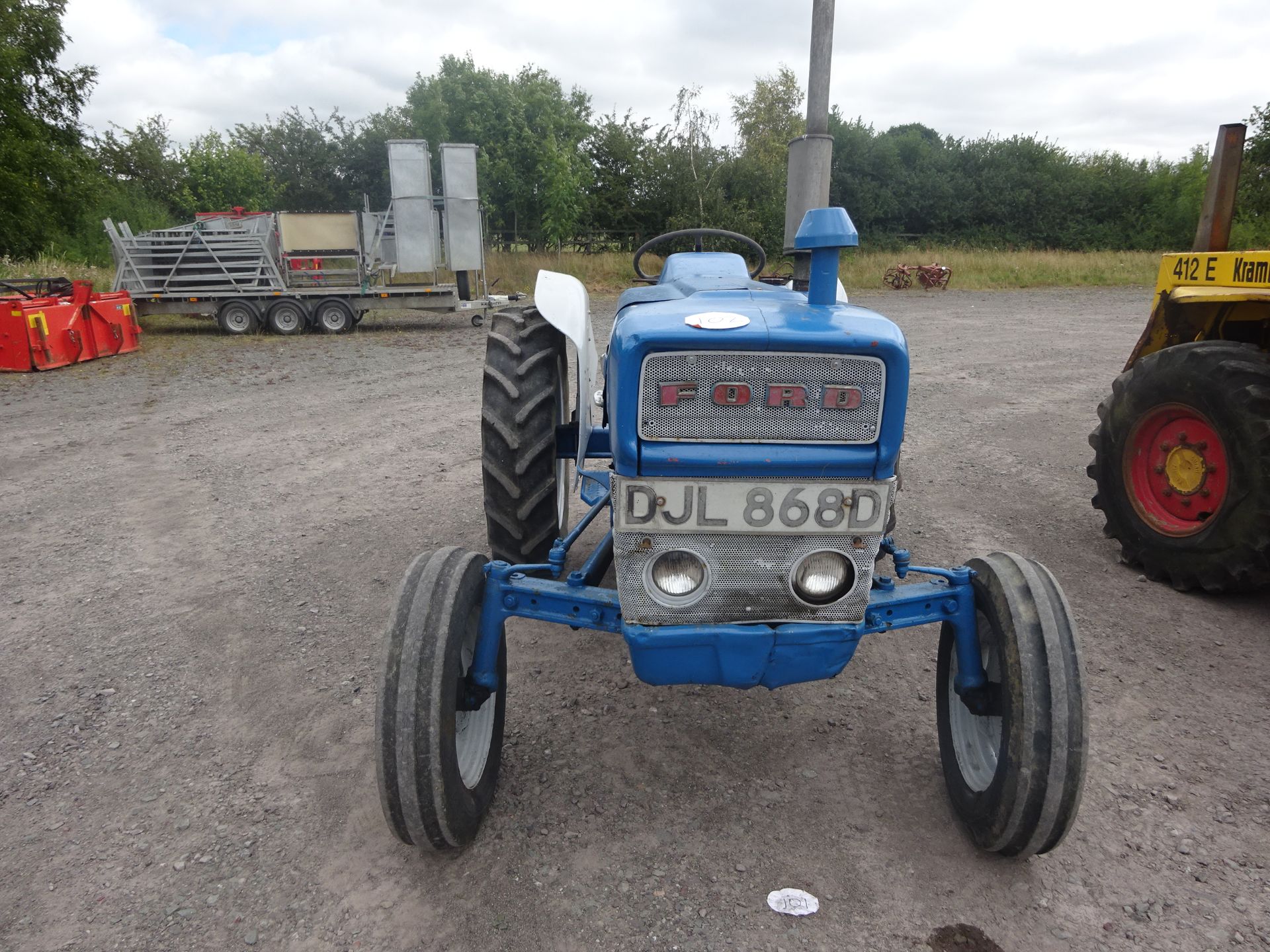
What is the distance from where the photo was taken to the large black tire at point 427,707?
209cm

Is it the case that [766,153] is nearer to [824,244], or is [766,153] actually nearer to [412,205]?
[412,205]

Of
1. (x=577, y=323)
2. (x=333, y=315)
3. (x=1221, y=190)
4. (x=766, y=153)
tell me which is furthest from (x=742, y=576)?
(x=766, y=153)

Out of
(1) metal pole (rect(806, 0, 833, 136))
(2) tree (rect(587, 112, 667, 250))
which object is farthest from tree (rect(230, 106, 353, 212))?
(1) metal pole (rect(806, 0, 833, 136))

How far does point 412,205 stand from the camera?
13.0 metres

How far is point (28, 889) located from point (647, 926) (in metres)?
1.65

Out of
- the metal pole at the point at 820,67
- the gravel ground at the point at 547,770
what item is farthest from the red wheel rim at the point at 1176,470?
the metal pole at the point at 820,67

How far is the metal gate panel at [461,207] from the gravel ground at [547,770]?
8.80 meters

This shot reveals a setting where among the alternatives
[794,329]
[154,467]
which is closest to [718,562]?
[794,329]

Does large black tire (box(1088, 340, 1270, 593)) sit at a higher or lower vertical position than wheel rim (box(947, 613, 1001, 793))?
higher

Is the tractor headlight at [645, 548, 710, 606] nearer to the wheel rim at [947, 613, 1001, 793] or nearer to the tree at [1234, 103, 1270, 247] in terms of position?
the wheel rim at [947, 613, 1001, 793]

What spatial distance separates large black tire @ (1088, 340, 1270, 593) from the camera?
359 cm

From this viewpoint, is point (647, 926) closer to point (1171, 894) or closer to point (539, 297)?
point (1171, 894)

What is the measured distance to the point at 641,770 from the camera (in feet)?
8.84

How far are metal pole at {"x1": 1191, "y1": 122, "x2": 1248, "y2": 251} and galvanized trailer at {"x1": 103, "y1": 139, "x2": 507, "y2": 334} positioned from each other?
35.4ft
